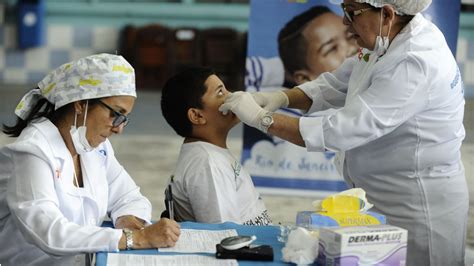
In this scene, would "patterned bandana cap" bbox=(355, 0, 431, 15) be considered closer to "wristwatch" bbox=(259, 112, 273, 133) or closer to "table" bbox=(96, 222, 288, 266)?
"wristwatch" bbox=(259, 112, 273, 133)

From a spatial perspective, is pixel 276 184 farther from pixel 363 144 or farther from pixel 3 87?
pixel 3 87

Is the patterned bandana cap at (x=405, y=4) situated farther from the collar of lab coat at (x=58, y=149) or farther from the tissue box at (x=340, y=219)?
the collar of lab coat at (x=58, y=149)

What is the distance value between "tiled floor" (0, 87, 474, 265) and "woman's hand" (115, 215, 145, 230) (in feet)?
6.92

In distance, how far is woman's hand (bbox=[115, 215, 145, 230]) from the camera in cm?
235

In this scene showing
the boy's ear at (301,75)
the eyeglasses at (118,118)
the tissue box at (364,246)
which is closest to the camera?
the tissue box at (364,246)

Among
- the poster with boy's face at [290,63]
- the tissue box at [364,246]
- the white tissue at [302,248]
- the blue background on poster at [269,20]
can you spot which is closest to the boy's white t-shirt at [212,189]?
the white tissue at [302,248]

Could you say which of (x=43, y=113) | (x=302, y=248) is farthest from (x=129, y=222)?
(x=302, y=248)

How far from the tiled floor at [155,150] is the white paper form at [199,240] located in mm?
2216

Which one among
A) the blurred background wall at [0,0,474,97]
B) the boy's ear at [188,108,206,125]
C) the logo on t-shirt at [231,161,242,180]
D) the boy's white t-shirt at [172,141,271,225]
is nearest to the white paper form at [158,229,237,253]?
the boy's white t-shirt at [172,141,271,225]

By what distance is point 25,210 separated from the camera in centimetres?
201

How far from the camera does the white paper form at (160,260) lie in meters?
1.94

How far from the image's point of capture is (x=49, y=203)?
203 centimetres

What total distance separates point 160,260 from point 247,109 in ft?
2.15

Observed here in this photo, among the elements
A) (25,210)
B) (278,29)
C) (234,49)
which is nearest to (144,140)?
(234,49)
